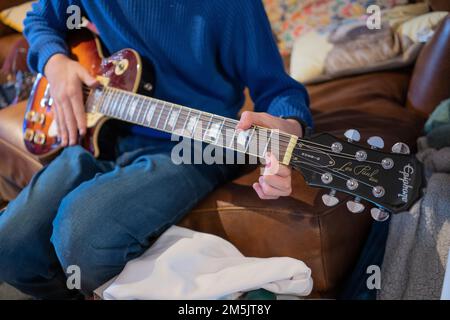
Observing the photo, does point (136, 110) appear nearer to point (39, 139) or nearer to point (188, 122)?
point (188, 122)

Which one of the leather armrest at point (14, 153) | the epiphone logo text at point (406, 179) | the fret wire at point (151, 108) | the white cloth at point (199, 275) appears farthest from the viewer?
the leather armrest at point (14, 153)

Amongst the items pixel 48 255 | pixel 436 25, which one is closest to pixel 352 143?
pixel 48 255

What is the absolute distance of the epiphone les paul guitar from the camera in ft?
1.95

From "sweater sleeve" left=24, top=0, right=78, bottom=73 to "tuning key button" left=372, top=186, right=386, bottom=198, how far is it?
77 centimetres

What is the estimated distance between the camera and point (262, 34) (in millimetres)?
798

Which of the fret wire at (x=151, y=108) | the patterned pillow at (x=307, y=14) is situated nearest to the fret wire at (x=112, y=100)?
the fret wire at (x=151, y=108)

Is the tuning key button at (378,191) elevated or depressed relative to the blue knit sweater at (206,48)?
depressed

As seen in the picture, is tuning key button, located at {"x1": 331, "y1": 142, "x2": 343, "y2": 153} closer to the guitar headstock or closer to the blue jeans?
the guitar headstock

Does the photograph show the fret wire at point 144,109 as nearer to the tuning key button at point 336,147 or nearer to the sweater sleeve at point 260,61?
the sweater sleeve at point 260,61

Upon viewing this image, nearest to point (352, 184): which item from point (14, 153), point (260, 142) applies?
point (260, 142)

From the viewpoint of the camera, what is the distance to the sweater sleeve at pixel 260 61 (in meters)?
0.78

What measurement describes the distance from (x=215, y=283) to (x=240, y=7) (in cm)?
51

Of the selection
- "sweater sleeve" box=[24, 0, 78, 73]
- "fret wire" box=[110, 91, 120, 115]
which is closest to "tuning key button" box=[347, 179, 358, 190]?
"fret wire" box=[110, 91, 120, 115]
